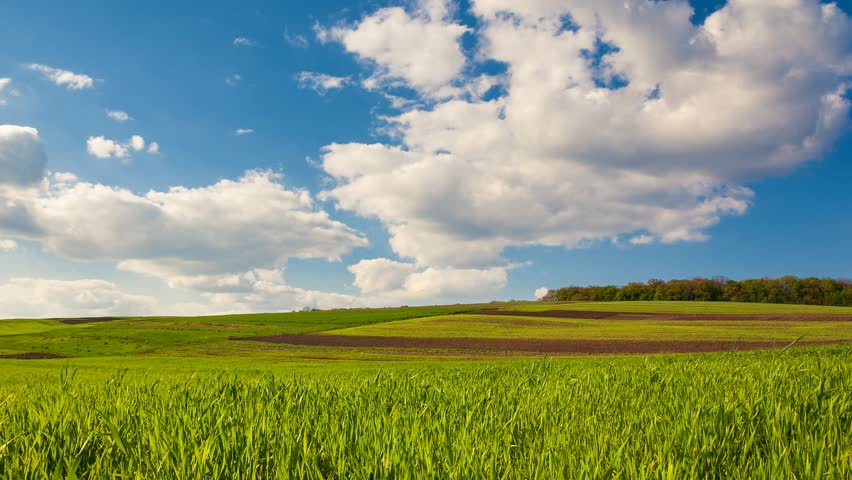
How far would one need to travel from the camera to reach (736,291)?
120 meters

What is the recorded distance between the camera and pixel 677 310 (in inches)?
3369

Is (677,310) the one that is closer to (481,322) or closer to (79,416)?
(481,322)

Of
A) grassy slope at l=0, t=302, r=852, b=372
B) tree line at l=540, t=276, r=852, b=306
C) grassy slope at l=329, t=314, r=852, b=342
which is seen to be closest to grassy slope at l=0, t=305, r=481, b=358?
grassy slope at l=0, t=302, r=852, b=372

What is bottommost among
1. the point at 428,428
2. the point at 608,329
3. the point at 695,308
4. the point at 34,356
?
the point at 608,329

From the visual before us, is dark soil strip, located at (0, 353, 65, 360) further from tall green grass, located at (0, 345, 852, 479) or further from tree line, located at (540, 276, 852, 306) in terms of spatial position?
tree line, located at (540, 276, 852, 306)

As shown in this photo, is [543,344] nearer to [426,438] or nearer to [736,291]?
[426,438]

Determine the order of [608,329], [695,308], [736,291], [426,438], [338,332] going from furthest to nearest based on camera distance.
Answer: [736,291] → [695,308] → [338,332] → [608,329] → [426,438]

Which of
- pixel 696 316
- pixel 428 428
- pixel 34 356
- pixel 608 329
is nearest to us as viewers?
pixel 428 428

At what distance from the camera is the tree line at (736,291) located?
371ft

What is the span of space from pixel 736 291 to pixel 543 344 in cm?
9664

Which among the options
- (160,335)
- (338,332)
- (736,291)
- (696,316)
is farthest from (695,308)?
(160,335)

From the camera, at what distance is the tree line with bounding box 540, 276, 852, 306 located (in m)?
113

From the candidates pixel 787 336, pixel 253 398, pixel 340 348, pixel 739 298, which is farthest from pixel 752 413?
pixel 739 298

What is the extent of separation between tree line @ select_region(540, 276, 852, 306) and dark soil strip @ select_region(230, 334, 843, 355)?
277 ft
